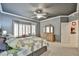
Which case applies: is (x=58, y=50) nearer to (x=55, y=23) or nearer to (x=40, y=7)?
(x=55, y=23)

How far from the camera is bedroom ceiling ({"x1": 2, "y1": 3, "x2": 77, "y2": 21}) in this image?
2592mm

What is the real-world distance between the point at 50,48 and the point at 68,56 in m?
0.40

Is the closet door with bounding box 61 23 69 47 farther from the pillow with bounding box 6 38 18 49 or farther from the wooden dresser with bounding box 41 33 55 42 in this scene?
the pillow with bounding box 6 38 18 49

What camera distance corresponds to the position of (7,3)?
2.61 m

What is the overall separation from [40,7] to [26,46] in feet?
2.80

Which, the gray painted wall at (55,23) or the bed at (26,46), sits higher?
the gray painted wall at (55,23)

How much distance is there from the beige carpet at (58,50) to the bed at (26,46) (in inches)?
4.2

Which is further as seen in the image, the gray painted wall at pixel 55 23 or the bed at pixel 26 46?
the gray painted wall at pixel 55 23

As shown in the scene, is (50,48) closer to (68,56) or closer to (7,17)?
(68,56)

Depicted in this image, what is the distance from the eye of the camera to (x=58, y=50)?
103 inches

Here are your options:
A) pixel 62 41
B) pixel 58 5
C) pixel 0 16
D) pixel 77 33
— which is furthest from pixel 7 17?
pixel 77 33

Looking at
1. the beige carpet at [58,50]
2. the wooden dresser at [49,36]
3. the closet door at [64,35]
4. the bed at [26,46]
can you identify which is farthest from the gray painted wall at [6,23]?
the closet door at [64,35]

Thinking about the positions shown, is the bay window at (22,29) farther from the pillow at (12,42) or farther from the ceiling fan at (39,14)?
the ceiling fan at (39,14)

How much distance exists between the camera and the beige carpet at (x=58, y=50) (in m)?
2.58
